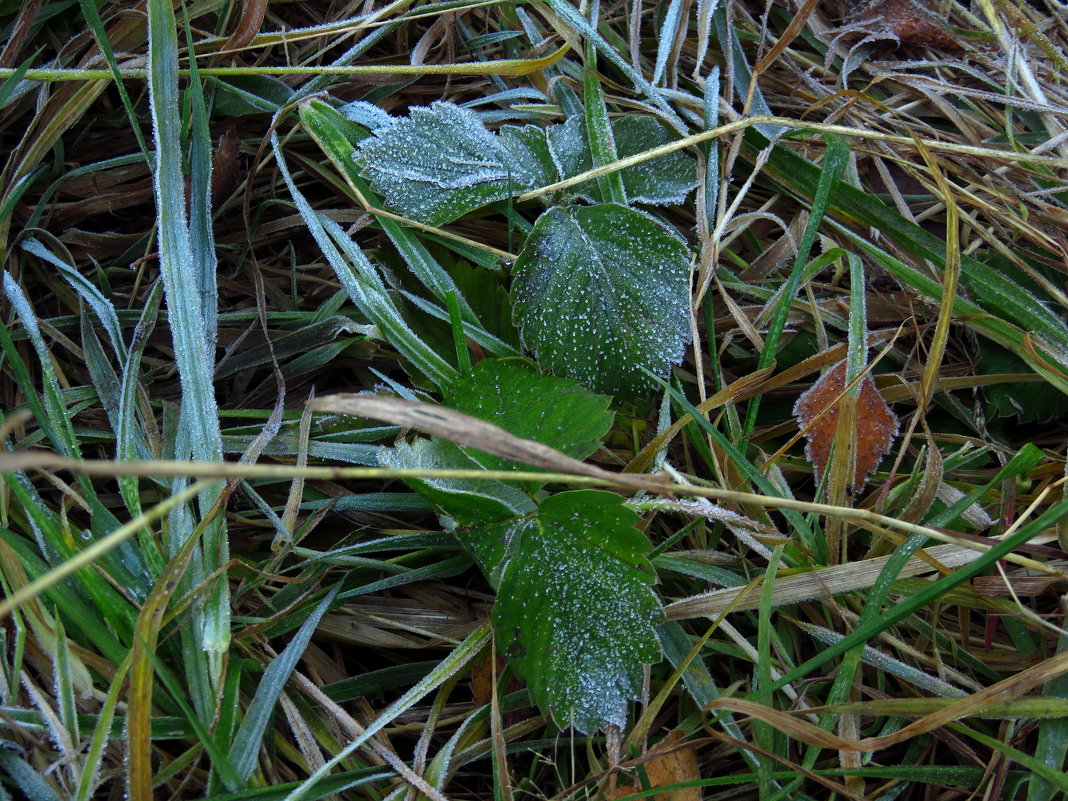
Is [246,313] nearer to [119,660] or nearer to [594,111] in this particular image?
[119,660]

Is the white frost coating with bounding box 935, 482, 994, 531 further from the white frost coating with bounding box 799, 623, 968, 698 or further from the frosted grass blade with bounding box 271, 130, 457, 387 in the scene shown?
the frosted grass blade with bounding box 271, 130, 457, 387

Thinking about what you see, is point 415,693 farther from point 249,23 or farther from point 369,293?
point 249,23

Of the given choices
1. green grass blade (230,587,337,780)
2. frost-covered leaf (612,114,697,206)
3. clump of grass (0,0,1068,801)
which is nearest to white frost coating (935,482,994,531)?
clump of grass (0,0,1068,801)

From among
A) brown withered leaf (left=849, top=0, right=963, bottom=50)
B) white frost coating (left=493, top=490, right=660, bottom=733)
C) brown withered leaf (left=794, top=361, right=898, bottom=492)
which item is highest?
brown withered leaf (left=849, top=0, right=963, bottom=50)

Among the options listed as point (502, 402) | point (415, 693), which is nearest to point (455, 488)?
point (502, 402)

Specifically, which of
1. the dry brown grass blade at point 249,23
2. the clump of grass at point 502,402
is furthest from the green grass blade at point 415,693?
the dry brown grass blade at point 249,23

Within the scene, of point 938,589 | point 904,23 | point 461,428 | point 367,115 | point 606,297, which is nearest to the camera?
point 461,428
